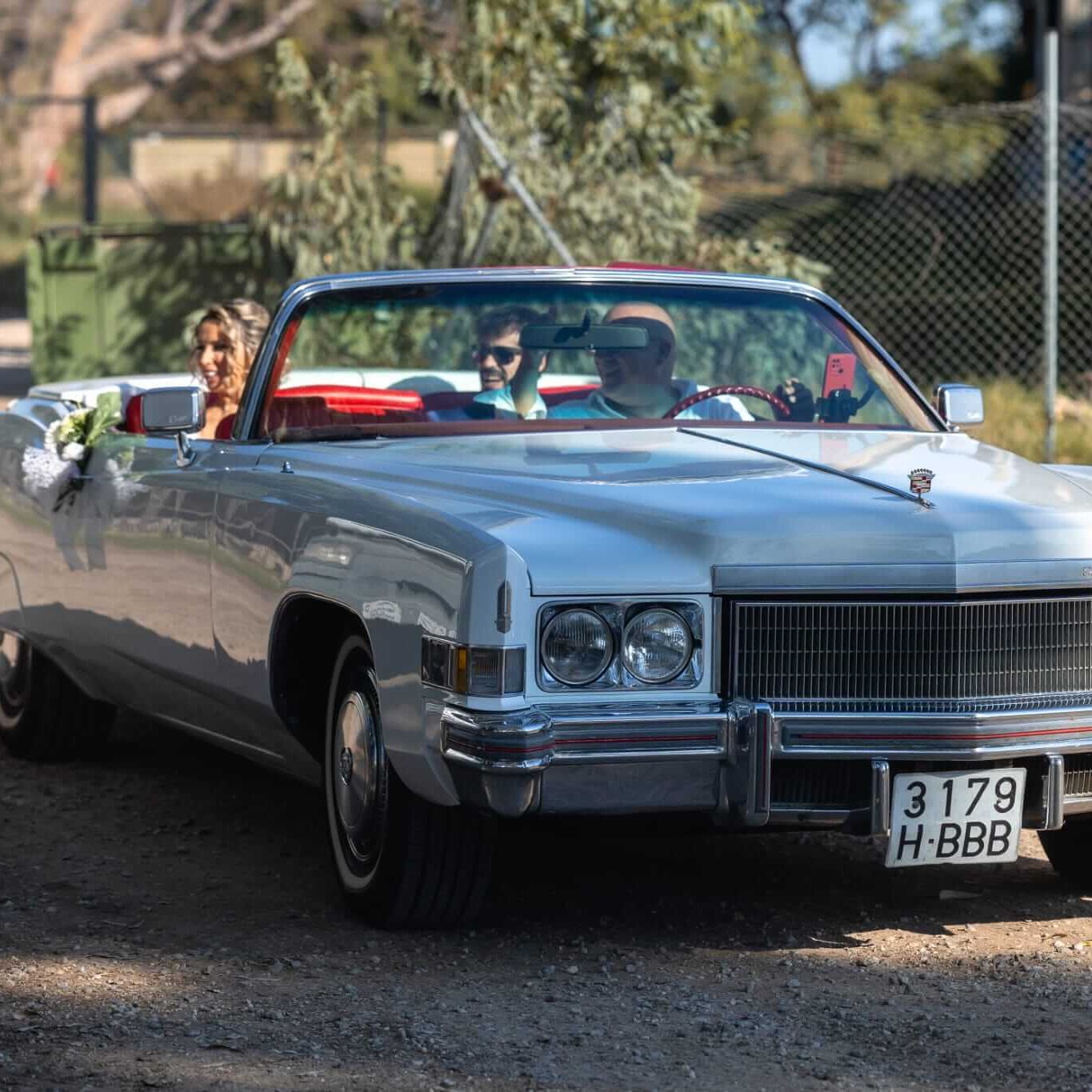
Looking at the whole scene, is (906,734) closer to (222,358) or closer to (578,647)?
(578,647)

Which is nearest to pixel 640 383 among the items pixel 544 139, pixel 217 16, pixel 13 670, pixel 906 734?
pixel 906 734

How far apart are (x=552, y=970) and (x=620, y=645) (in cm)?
76

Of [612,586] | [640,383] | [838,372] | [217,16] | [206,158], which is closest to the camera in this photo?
[612,586]

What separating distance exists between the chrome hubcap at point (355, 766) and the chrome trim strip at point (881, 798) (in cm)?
109

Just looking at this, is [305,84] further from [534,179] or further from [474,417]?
[474,417]

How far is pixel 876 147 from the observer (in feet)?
75.7

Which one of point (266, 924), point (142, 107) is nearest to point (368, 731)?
point (266, 924)

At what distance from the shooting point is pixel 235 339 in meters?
7.09

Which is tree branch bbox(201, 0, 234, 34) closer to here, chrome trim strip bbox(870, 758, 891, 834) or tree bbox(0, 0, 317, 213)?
tree bbox(0, 0, 317, 213)

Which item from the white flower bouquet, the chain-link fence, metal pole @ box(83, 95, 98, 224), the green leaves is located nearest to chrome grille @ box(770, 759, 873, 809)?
the white flower bouquet

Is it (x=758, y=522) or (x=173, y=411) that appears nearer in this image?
(x=758, y=522)

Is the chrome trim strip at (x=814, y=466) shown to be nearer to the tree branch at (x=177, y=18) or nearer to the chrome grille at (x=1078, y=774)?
the chrome grille at (x=1078, y=774)

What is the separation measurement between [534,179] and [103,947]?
930cm

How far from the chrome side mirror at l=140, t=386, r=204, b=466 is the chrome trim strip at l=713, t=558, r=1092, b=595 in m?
1.93
